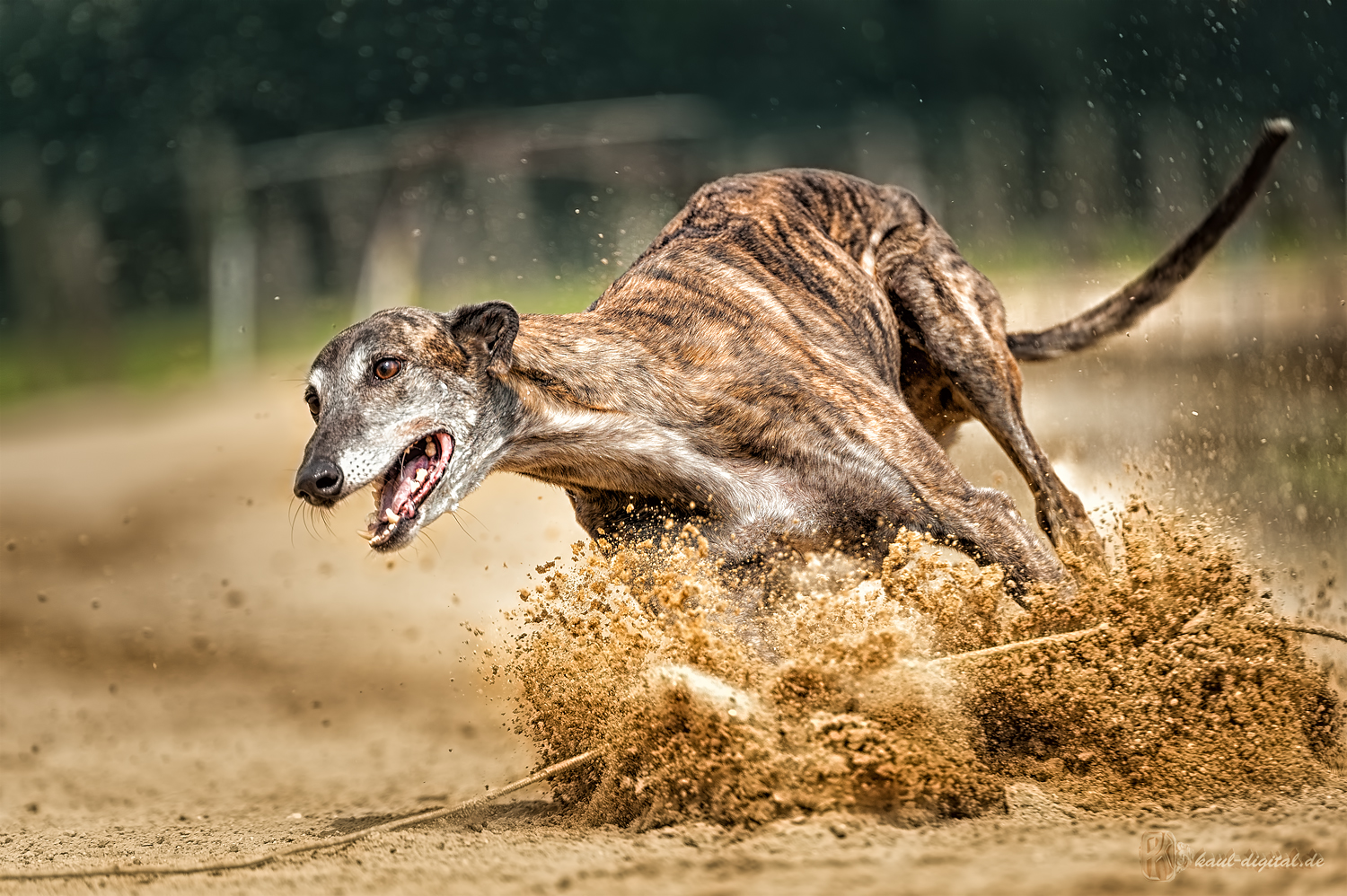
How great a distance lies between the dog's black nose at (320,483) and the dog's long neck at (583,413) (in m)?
0.46

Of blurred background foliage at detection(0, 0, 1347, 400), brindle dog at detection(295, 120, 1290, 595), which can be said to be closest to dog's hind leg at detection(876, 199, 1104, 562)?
brindle dog at detection(295, 120, 1290, 595)

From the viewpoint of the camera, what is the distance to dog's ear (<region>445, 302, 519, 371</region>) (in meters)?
3.09

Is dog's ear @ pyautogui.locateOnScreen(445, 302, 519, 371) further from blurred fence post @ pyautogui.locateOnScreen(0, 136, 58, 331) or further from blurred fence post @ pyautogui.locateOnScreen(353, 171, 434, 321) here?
blurred fence post @ pyautogui.locateOnScreen(0, 136, 58, 331)

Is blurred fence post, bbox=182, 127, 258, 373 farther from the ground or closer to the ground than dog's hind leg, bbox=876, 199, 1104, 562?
farther from the ground

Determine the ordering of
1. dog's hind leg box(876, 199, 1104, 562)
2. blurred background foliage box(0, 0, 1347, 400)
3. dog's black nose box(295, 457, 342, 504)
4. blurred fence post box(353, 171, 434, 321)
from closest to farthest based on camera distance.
Answer: dog's black nose box(295, 457, 342, 504) → dog's hind leg box(876, 199, 1104, 562) → blurred background foliage box(0, 0, 1347, 400) → blurred fence post box(353, 171, 434, 321)

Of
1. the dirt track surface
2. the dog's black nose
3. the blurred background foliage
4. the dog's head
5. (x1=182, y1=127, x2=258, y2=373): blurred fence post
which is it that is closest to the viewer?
the dirt track surface

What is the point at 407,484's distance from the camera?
9.75 ft

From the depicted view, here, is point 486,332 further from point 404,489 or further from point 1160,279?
point 1160,279

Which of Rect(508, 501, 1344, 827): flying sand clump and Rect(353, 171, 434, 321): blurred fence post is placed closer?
Rect(508, 501, 1344, 827): flying sand clump

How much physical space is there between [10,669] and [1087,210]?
585 centimetres

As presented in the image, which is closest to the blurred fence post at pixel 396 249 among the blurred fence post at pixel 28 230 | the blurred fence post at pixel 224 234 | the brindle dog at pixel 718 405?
the blurred fence post at pixel 224 234

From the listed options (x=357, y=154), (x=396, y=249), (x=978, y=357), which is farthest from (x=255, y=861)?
(x=357, y=154)

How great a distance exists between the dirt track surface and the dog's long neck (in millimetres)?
548

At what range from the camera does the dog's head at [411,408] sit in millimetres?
2879
